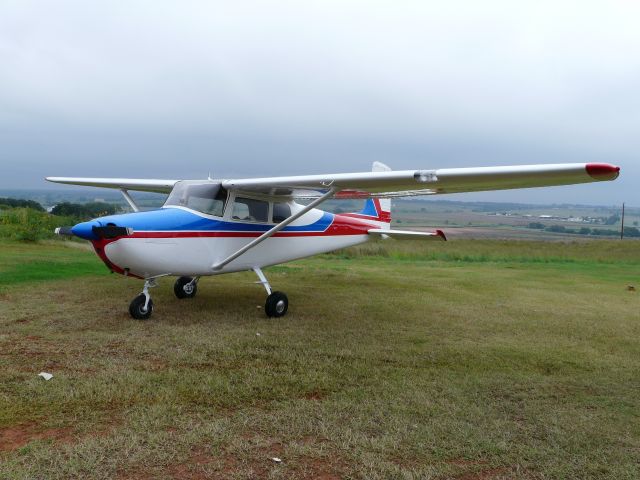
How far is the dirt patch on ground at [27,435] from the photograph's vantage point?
3.43 meters

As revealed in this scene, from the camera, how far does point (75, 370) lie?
16.3 feet

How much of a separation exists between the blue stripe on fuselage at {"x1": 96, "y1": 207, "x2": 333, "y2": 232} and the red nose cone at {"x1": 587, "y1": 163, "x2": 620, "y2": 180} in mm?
5232

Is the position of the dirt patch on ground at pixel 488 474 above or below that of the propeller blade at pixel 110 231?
below

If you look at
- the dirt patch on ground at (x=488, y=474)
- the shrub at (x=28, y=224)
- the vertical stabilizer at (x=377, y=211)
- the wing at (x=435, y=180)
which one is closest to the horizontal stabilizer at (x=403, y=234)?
the vertical stabilizer at (x=377, y=211)

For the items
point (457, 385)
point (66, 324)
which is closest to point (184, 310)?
point (66, 324)

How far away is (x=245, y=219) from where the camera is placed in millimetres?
8719

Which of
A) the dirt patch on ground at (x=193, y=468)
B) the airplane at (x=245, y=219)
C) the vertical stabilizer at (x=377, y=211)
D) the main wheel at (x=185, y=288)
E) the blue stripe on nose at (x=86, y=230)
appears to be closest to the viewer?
the dirt patch on ground at (x=193, y=468)

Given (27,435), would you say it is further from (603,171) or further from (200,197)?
(603,171)

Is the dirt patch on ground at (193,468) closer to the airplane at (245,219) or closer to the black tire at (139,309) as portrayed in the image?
the airplane at (245,219)

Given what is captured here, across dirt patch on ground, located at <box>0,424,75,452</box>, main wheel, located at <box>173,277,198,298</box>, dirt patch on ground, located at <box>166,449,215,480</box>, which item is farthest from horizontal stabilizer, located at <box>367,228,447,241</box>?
dirt patch on ground, located at <box>0,424,75,452</box>

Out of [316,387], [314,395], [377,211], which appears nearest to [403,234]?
[377,211]

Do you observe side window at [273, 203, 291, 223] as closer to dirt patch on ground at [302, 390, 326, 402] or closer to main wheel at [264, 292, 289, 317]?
main wheel at [264, 292, 289, 317]

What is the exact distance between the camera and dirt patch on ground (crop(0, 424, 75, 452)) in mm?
3434

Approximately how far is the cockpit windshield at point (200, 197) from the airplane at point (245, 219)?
0.05 feet
